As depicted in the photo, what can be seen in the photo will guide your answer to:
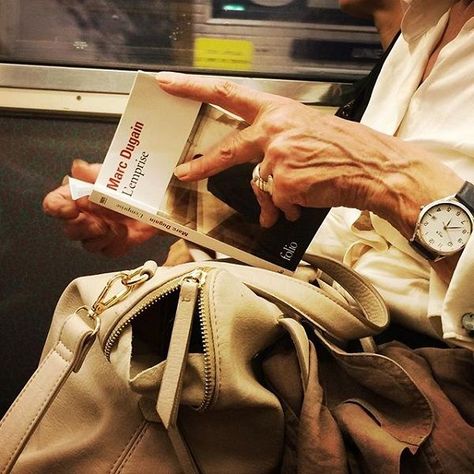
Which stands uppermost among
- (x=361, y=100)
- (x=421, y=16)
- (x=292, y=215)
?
(x=421, y=16)

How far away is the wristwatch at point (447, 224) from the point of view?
0.74 m

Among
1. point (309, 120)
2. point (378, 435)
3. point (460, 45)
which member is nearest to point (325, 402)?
point (378, 435)

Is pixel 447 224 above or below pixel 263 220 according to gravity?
above

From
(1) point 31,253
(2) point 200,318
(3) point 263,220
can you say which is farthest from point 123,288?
(1) point 31,253

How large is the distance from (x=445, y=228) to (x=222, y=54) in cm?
94

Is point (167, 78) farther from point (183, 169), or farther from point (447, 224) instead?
point (447, 224)

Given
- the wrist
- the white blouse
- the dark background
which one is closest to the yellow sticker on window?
the dark background

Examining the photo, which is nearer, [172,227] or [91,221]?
[172,227]

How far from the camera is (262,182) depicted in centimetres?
86

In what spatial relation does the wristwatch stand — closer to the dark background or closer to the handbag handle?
the handbag handle

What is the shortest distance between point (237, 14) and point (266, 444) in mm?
1131

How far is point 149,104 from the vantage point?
837mm

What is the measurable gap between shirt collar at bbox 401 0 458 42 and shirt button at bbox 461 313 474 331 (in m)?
0.54

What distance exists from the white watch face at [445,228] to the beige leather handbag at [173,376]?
122mm
